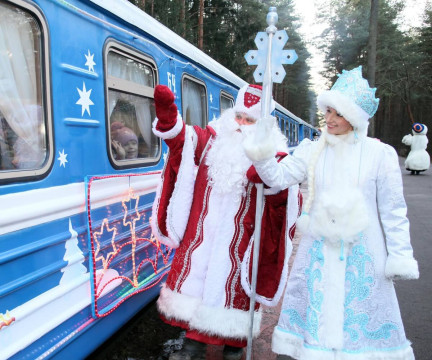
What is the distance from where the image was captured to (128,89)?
2.98 m

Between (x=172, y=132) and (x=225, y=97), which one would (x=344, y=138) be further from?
(x=225, y=97)

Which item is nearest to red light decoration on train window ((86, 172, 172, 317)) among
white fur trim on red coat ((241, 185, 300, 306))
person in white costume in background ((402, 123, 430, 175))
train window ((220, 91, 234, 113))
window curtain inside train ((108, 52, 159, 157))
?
window curtain inside train ((108, 52, 159, 157))

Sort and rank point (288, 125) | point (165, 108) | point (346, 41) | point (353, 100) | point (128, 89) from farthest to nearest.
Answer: point (346, 41), point (288, 125), point (128, 89), point (165, 108), point (353, 100)

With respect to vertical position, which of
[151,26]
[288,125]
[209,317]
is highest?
[151,26]

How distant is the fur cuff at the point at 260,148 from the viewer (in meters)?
1.86

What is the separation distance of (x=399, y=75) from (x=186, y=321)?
89.6 feet

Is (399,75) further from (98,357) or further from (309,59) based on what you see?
(98,357)

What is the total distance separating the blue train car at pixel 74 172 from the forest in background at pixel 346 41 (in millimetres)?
8549

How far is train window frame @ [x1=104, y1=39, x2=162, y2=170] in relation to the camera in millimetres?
2681

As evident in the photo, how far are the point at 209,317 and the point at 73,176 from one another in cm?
121

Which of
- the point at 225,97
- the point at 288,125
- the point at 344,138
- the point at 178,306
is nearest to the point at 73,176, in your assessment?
the point at 178,306

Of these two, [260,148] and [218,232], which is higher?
[260,148]

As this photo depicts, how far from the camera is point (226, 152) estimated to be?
8.18 ft

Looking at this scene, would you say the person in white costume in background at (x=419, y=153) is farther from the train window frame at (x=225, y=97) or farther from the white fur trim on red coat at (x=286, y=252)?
the white fur trim on red coat at (x=286, y=252)
